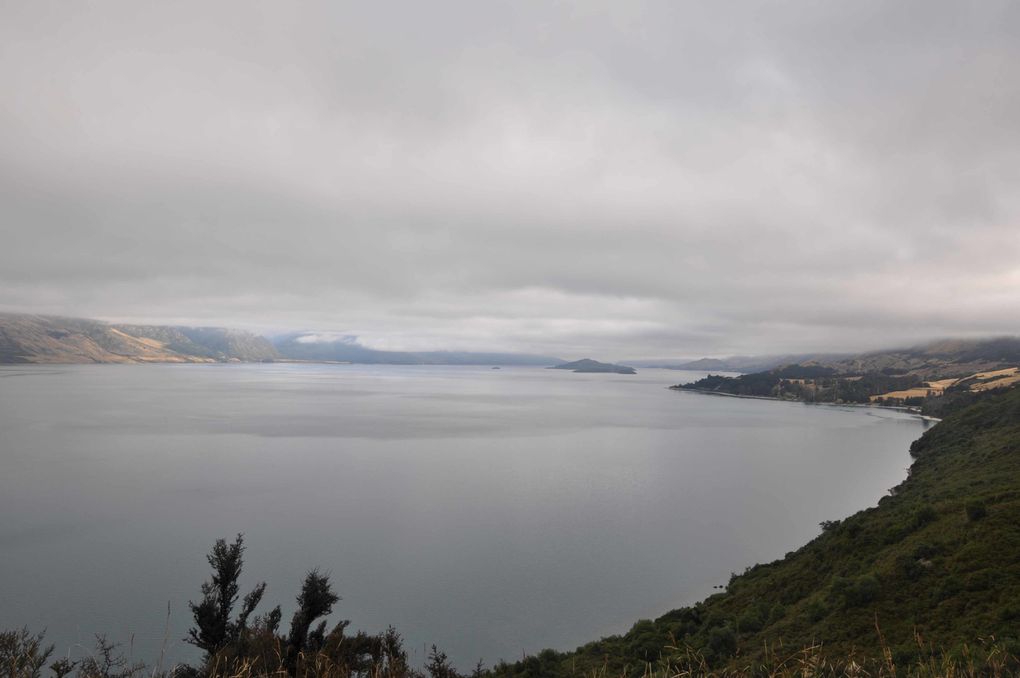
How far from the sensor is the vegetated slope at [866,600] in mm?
14672

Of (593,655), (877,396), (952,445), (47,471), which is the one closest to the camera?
(593,655)

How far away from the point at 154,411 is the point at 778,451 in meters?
108

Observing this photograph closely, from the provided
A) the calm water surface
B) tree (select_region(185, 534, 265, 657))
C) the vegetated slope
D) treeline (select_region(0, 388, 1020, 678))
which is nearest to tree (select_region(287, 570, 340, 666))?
treeline (select_region(0, 388, 1020, 678))

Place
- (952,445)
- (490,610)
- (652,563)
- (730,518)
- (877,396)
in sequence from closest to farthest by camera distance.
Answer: (490,610)
(652,563)
(730,518)
(952,445)
(877,396)

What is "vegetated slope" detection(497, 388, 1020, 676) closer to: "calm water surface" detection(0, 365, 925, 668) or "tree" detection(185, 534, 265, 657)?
"calm water surface" detection(0, 365, 925, 668)

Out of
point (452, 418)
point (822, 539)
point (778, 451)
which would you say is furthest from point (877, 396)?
point (822, 539)

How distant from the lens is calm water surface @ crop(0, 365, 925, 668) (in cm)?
2420

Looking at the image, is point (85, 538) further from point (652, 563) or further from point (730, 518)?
point (730, 518)

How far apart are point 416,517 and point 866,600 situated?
1130 inches

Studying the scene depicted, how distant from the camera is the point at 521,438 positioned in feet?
261

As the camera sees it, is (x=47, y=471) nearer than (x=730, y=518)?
No

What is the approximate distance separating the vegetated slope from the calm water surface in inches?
142

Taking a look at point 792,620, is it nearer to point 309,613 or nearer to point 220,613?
point 309,613

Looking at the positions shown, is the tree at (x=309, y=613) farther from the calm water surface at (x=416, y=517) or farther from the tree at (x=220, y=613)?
the calm water surface at (x=416, y=517)
